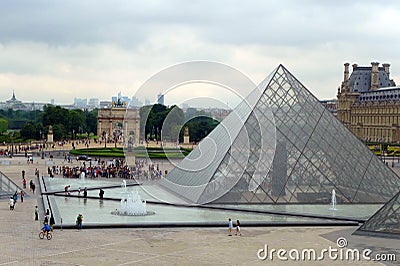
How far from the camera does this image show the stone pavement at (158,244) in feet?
57.7

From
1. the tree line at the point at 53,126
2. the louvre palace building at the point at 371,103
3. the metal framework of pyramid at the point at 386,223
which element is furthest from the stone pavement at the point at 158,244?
the louvre palace building at the point at 371,103

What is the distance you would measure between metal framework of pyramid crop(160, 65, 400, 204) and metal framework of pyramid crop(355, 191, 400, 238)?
21.4ft

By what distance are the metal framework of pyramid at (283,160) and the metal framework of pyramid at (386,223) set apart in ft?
21.4

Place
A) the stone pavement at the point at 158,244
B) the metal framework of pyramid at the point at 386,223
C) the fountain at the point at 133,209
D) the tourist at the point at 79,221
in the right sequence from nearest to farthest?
the stone pavement at the point at 158,244
the metal framework of pyramid at the point at 386,223
the tourist at the point at 79,221
the fountain at the point at 133,209

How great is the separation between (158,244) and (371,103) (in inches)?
4030

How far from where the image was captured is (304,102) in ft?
106

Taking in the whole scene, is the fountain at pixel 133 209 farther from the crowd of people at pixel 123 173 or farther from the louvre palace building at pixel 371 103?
the louvre palace building at pixel 371 103

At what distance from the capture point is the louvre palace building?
355ft

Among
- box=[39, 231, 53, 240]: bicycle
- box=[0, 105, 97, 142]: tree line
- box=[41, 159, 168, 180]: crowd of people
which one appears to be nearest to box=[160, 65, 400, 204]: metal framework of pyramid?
box=[41, 159, 168, 180]: crowd of people


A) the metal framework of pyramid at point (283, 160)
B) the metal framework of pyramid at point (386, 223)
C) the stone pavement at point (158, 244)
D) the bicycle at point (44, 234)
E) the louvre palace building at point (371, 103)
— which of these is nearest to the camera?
the stone pavement at point (158, 244)

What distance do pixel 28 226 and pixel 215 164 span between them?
9032 millimetres

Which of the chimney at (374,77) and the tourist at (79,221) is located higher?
the chimney at (374,77)

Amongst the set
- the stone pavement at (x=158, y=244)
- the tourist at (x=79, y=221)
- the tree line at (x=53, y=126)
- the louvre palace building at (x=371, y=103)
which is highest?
the louvre palace building at (x=371, y=103)

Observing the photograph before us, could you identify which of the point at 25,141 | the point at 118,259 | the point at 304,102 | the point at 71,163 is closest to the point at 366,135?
the point at 25,141
